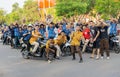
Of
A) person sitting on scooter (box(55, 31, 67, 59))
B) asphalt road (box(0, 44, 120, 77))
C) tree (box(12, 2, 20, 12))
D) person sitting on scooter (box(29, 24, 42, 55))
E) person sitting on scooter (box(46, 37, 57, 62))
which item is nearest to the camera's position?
asphalt road (box(0, 44, 120, 77))

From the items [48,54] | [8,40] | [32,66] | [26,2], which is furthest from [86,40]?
[26,2]

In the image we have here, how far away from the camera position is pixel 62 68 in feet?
51.8

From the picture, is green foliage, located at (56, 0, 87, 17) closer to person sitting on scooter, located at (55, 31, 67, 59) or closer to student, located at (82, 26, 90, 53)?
student, located at (82, 26, 90, 53)

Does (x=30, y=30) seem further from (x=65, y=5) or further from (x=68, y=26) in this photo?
(x=65, y=5)

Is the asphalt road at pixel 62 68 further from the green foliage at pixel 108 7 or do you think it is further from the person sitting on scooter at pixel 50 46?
the green foliage at pixel 108 7

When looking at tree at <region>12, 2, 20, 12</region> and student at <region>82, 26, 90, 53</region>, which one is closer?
student at <region>82, 26, 90, 53</region>

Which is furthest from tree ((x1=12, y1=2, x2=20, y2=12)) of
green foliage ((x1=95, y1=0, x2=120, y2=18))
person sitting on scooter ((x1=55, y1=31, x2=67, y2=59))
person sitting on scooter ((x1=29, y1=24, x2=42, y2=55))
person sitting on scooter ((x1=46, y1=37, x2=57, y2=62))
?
person sitting on scooter ((x1=46, y1=37, x2=57, y2=62))

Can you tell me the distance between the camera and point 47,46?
17781 millimetres

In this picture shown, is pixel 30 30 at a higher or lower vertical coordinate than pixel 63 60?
higher

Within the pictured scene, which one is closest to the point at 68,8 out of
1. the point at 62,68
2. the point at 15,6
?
the point at 62,68

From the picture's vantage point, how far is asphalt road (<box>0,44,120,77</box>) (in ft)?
46.7

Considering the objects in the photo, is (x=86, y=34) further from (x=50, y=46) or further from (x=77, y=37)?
(x=77, y=37)

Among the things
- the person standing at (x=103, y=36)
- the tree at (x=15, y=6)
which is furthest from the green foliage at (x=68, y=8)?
the tree at (x=15, y=6)

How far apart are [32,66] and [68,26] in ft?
17.4
